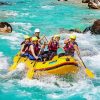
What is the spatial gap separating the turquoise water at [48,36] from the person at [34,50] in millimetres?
1248

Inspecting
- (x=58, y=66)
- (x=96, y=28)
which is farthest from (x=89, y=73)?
(x=96, y=28)

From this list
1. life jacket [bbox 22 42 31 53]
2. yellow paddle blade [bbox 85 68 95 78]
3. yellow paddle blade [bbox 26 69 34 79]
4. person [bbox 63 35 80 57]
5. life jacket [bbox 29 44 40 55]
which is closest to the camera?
yellow paddle blade [bbox 26 69 34 79]

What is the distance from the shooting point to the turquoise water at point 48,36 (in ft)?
52.4

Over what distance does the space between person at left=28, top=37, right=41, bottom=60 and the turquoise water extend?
125cm

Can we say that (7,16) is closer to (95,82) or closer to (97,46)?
(97,46)

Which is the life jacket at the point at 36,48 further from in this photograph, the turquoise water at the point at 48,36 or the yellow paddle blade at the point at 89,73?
the yellow paddle blade at the point at 89,73

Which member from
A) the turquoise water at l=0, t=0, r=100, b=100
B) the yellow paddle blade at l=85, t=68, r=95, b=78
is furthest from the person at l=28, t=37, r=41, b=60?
the yellow paddle blade at l=85, t=68, r=95, b=78

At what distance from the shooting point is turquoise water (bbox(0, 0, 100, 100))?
16.0 metres

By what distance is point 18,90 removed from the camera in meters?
16.2

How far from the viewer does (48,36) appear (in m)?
27.9

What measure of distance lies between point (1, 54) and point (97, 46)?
664cm

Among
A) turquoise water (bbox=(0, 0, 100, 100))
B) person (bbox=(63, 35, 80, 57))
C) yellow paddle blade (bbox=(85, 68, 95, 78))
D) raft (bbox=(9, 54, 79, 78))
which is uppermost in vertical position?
person (bbox=(63, 35, 80, 57))

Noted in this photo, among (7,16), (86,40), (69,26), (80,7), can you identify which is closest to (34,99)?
(86,40)

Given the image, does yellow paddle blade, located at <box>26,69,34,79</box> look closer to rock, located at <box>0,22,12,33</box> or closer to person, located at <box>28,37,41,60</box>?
person, located at <box>28,37,41,60</box>
